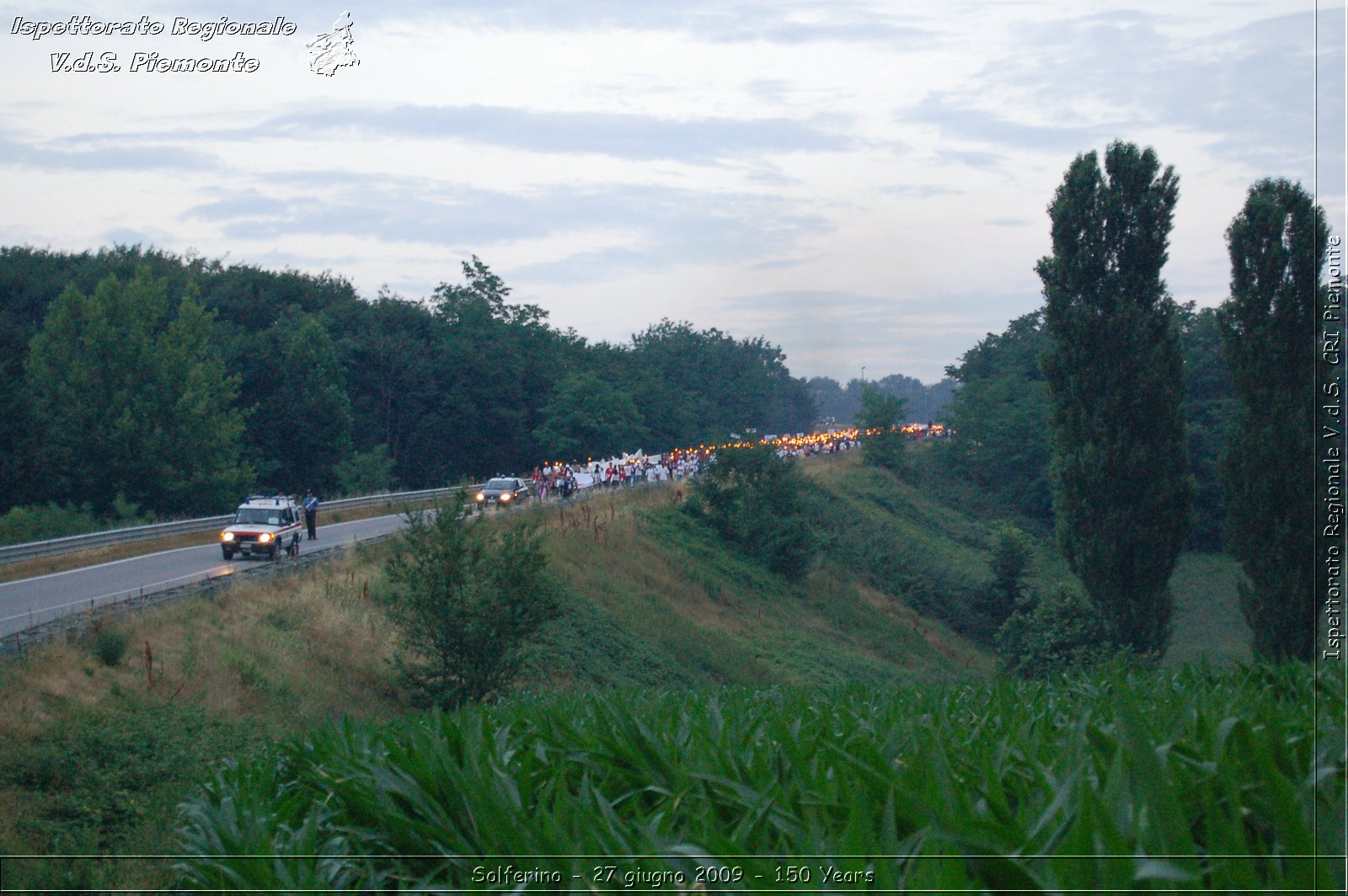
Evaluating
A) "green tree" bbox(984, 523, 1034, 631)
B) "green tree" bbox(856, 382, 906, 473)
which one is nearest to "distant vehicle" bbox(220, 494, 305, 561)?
"green tree" bbox(984, 523, 1034, 631)

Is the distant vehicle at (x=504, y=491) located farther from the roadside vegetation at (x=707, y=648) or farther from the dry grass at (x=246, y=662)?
the dry grass at (x=246, y=662)

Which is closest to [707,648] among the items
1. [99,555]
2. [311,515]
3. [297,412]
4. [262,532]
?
[262,532]

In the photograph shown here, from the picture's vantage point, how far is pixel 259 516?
105ft

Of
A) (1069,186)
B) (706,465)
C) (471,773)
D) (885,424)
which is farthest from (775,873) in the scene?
(885,424)

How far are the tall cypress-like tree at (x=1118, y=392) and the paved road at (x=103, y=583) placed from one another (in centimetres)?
1652

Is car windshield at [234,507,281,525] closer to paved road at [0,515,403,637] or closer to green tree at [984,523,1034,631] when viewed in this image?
paved road at [0,515,403,637]

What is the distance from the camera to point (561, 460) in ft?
207

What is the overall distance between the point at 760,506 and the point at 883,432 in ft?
105

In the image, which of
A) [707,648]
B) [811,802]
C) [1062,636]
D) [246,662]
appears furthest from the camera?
[707,648]

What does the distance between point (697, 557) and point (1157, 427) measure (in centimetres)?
2471

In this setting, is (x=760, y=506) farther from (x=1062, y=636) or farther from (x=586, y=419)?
(x=1062, y=636)

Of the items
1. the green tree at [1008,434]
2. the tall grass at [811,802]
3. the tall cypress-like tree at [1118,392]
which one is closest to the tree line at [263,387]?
the green tree at [1008,434]

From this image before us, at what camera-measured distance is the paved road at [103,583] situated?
2211 centimetres

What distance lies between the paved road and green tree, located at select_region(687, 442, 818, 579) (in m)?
21.1
